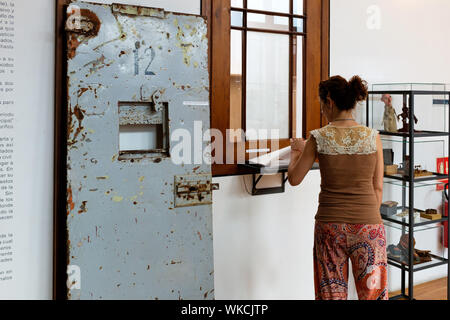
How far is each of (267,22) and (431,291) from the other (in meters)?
2.52

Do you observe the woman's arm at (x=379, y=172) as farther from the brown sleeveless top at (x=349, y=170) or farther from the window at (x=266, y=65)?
the window at (x=266, y=65)

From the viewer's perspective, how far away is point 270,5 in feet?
9.46

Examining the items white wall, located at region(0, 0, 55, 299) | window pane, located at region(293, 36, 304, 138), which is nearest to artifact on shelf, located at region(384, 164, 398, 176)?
window pane, located at region(293, 36, 304, 138)

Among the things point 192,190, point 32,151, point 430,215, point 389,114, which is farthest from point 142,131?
point 430,215

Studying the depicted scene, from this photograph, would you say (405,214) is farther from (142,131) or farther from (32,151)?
(32,151)

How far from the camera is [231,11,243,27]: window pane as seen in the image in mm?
2752

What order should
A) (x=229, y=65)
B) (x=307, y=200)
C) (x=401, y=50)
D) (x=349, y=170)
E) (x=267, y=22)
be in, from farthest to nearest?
(x=401, y=50), (x=307, y=200), (x=267, y=22), (x=229, y=65), (x=349, y=170)

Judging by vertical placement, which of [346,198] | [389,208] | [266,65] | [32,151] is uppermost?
[266,65]

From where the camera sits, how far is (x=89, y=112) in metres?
2.16

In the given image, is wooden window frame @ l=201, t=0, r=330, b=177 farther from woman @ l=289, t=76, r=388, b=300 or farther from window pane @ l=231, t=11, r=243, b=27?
woman @ l=289, t=76, r=388, b=300

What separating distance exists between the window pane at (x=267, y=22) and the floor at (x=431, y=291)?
7.34 ft

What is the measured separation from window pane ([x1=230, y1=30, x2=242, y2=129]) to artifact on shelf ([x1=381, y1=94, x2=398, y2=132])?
1117 mm
